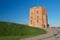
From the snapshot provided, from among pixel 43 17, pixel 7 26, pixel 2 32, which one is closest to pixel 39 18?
pixel 43 17

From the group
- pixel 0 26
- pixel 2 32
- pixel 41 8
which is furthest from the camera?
pixel 41 8

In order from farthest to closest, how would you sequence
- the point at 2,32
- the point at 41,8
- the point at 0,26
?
the point at 41,8 < the point at 0,26 < the point at 2,32

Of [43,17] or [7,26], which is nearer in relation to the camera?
[7,26]

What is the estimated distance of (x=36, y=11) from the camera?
57.3 meters

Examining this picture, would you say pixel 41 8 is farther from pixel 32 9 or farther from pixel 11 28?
pixel 11 28

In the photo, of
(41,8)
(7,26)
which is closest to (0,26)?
(7,26)

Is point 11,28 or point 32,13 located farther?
point 32,13

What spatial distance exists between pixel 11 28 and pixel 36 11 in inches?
1150

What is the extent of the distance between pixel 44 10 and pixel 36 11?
2933 mm

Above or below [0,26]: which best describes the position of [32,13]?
above

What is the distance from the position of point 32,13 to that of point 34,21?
3.11 metres

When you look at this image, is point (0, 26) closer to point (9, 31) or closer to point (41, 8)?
point (9, 31)

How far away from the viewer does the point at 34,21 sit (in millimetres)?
58312

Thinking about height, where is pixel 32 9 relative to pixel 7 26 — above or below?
above
